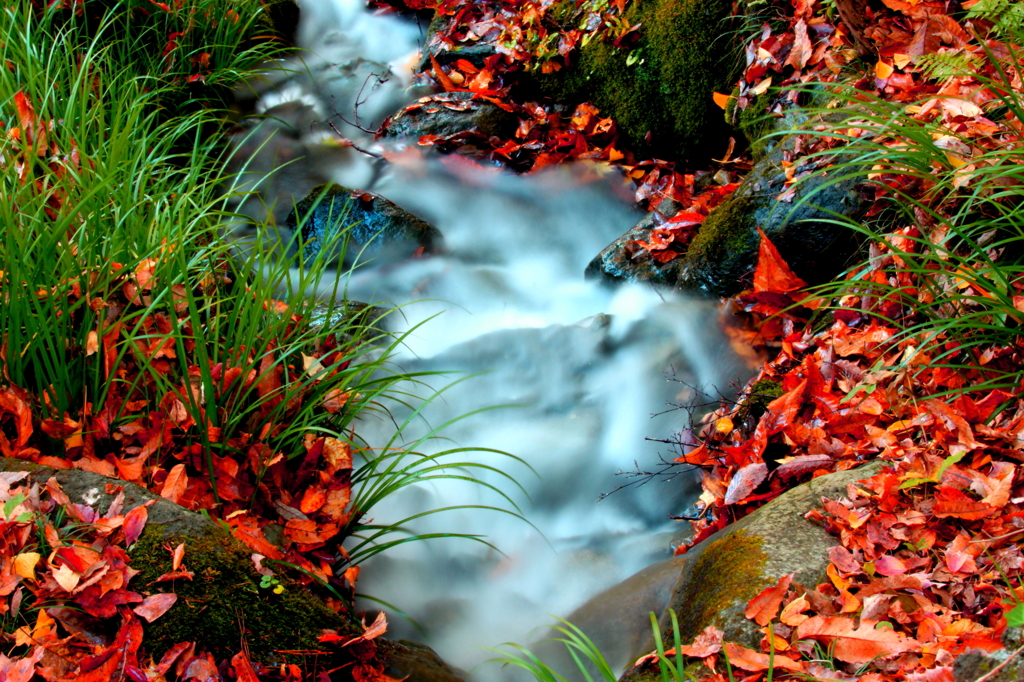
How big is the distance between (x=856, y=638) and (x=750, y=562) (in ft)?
1.05

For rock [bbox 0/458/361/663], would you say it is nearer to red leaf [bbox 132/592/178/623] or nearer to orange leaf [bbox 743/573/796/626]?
red leaf [bbox 132/592/178/623]

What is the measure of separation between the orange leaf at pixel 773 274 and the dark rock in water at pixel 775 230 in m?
0.05

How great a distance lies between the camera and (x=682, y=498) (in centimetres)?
272

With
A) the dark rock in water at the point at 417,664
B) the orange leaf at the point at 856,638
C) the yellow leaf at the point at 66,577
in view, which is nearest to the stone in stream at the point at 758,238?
the orange leaf at the point at 856,638

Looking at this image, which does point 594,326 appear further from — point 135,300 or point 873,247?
point 135,300

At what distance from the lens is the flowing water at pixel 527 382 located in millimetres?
2582

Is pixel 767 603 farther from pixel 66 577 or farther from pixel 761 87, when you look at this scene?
pixel 761 87

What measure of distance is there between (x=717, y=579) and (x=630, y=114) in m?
3.60

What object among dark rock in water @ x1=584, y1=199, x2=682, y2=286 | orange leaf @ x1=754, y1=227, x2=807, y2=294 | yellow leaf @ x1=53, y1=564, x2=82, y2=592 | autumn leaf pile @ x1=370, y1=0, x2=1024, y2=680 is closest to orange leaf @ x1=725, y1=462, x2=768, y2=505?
autumn leaf pile @ x1=370, y1=0, x2=1024, y2=680

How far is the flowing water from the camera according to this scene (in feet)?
8.47

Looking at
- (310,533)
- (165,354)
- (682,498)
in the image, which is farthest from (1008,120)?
(165,354)

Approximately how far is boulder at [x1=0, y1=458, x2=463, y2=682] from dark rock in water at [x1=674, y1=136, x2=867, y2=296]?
235cm

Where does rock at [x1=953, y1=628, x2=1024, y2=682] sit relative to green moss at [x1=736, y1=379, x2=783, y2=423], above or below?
below

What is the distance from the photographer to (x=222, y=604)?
162cm
